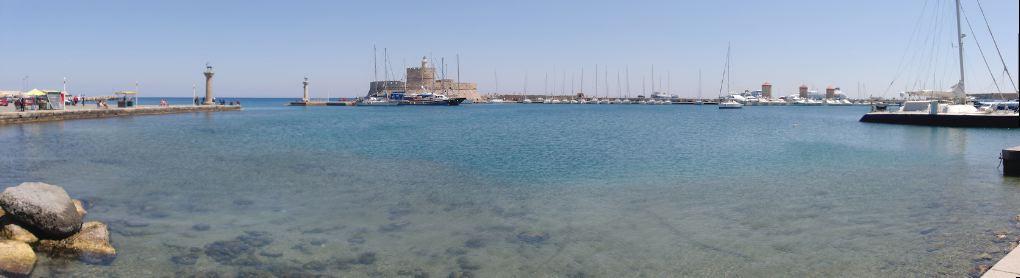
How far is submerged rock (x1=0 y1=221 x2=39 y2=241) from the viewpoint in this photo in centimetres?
829

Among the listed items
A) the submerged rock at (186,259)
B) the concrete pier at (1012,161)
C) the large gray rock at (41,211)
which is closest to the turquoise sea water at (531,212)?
the submerged rock at (186,259)

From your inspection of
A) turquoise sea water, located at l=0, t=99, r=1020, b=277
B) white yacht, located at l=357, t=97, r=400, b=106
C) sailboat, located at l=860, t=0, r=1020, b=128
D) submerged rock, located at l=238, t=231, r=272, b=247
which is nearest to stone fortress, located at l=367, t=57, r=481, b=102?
white yacht, located at l=357, t=97, r=400, b=106

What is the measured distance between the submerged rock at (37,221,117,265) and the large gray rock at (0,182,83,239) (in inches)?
4.6

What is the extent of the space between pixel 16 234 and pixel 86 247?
89 cm

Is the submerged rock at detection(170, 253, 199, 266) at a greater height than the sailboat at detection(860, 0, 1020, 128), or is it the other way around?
the sailboat at detection(860, 0, 1020, 128)

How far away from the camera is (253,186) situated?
14242mm

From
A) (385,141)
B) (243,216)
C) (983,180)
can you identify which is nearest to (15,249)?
(243,216)

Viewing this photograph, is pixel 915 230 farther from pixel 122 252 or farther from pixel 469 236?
pixel 122 252

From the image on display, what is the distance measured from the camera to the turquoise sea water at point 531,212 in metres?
8.06

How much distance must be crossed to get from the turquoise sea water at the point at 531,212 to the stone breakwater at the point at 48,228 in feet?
1.23

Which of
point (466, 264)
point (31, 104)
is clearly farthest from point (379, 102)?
point (466, 264)

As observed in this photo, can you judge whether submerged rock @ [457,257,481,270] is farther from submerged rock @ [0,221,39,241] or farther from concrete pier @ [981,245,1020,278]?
submerged rock @ [0,221,39,241]

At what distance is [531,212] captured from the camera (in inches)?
444

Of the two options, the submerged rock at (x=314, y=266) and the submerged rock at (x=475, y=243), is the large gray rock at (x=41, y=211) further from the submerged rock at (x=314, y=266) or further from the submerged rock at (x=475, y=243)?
the submerged rock at (x=475, y=243)
